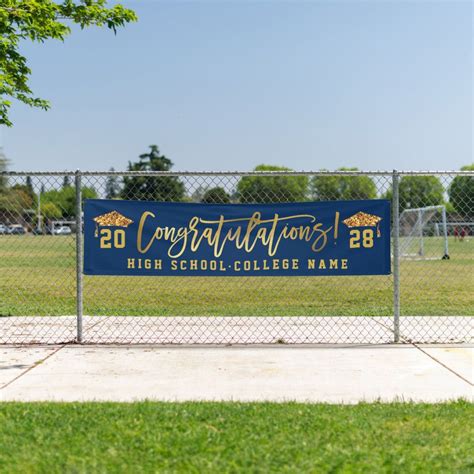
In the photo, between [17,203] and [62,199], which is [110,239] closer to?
[17,203]

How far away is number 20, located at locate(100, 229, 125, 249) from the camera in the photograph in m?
7.94

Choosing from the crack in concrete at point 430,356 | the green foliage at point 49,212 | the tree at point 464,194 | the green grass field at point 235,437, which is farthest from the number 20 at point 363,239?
the tree at point 464,194

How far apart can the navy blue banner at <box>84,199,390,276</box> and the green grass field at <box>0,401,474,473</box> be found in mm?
2896

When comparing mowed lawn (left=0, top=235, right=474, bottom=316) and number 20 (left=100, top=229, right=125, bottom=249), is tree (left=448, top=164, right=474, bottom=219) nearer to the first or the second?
mowed lawn (left=0, top=235, right=474, bottom=316)

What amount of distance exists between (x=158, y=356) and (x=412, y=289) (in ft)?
29.4

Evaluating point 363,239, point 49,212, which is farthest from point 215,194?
point 49,212

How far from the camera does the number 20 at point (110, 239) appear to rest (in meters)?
7.94

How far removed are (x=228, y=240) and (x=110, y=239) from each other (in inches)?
54.4

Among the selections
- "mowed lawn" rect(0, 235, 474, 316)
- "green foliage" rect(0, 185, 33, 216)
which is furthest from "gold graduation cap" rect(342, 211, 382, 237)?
"green foliage" rect(0, 185, 33, 216)

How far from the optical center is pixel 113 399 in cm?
543

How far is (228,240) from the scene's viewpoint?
25.9ft

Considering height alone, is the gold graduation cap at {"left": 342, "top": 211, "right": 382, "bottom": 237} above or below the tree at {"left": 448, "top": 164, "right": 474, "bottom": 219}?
below

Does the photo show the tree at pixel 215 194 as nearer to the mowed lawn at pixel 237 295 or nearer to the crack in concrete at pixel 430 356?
the mowed lawn at pixel 237 295

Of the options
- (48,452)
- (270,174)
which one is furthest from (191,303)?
(48,452)
